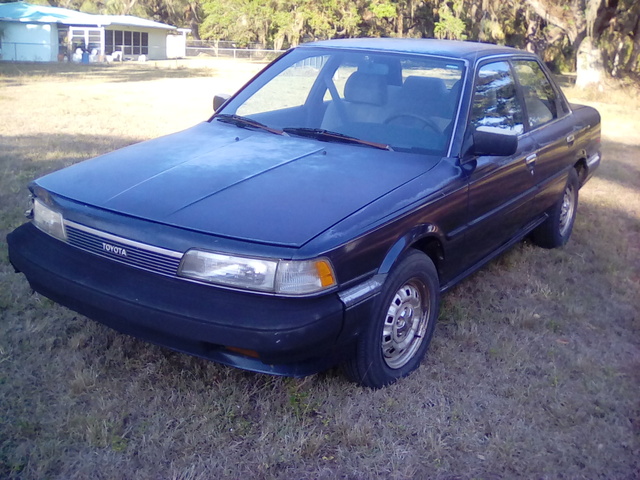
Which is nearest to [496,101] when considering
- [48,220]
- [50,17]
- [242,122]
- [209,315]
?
[242,122]

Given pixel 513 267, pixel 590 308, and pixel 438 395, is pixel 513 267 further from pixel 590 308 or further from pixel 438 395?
pixel 438 395

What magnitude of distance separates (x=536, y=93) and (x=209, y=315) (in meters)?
3.50

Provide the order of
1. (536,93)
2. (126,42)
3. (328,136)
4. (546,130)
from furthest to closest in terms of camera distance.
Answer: (126,42) < (536,93) < (546,130) < (328,136)

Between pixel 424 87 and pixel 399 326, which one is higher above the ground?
pixel 424 87

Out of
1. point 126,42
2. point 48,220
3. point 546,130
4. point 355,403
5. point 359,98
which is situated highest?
point 359,98

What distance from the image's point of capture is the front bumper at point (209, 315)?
2738 mm

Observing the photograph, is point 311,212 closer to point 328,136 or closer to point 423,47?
point 328,136

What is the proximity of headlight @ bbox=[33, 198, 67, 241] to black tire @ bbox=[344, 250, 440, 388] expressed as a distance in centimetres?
151

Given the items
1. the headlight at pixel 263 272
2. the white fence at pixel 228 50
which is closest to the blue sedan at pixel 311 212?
the headlight at pixel 263 272

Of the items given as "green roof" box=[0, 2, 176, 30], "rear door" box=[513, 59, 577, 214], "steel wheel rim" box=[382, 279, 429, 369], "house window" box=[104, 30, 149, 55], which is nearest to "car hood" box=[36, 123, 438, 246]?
"steel wheel rim" box=[382, 279, 429, 369]

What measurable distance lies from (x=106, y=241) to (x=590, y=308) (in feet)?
10.7

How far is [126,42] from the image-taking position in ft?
137

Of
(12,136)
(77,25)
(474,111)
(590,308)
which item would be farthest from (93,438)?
(77,25)

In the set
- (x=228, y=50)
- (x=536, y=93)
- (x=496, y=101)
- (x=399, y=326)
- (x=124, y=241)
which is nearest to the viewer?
(x=124, y=241)
